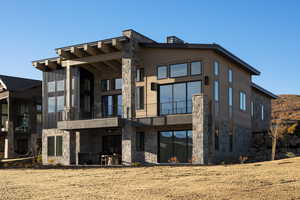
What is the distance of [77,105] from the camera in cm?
3291

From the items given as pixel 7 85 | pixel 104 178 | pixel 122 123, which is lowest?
pixel 104 178

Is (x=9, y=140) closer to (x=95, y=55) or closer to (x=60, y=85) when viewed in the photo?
(x=60, y=85)

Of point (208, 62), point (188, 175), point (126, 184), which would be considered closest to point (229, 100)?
point (208, 62)

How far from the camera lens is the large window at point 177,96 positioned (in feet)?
92.7

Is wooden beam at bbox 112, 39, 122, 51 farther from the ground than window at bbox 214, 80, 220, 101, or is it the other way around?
wooden beam at bbox 112, 39, 122, 51

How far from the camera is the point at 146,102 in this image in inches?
1182

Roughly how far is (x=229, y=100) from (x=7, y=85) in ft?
80.4

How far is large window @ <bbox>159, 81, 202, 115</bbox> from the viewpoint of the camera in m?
28.2

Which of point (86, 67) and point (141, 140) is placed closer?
point (141, 140)

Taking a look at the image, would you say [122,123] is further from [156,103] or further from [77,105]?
[77,105]

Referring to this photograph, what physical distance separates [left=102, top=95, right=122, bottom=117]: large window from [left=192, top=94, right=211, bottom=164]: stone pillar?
308 inches

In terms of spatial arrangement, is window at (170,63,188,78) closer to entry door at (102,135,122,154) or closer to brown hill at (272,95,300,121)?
entry door at (102,135,122,154)

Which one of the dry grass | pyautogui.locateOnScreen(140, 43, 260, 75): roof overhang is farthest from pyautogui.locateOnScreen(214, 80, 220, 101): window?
the dry grass

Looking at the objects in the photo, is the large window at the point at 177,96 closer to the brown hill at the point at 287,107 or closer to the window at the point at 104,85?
the window at the point at 104,85
